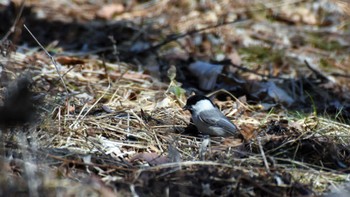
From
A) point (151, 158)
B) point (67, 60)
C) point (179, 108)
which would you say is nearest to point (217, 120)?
point (179, 108)

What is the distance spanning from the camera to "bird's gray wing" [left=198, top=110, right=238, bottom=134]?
400 cm

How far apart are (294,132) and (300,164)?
54 centimetres

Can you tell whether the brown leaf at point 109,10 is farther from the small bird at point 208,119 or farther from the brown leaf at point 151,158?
the brown leaf at point 151,158

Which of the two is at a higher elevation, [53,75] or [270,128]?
[53,75]

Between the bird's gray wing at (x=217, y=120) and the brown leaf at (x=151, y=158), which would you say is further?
the bird's gray wing at (x=217, y=120)

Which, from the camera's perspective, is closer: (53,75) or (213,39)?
(53,75)

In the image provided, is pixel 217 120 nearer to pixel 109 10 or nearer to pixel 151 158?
pixel 151 158

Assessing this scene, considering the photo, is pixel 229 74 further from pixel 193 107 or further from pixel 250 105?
pixel 193 107

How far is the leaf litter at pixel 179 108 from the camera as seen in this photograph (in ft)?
10.1

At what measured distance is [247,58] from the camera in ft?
21.4

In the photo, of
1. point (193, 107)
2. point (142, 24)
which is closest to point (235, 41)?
point (142, 24)

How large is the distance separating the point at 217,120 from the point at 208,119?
Answer: 59 mm

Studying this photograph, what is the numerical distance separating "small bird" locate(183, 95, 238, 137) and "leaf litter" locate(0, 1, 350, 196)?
10 cm

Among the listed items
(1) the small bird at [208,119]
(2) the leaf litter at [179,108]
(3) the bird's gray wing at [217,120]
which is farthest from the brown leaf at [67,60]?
(3) the bird's gray wing at [217,120]
